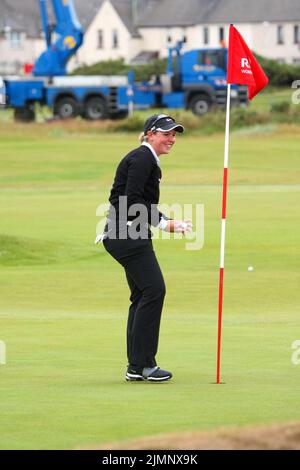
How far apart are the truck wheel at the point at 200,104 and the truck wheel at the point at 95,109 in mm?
5297

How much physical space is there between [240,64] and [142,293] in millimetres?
2342

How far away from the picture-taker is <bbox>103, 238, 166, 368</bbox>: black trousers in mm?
10383

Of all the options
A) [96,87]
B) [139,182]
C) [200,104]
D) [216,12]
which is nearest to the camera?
[139,182]

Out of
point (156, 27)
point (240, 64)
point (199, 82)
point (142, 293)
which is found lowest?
point (142, 293)

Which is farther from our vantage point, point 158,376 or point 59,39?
point 59,39

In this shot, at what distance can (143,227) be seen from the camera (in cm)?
1036

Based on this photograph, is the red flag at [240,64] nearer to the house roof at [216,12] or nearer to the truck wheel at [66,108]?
the truck wheel at [66,108]

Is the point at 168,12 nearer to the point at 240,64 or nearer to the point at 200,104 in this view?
the point at 200,104

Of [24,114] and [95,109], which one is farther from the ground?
[95,109]

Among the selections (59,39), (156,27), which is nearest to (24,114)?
(59,39)

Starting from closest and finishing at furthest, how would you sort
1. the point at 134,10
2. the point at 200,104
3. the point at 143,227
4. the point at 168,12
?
the point at 143,227 → the point at 200,104 → the point at 168,12 → the point at 134,10

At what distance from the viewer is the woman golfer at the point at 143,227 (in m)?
10.2
